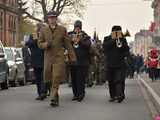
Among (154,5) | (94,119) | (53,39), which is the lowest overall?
(94,119)

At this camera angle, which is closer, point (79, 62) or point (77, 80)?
point (77, 80)

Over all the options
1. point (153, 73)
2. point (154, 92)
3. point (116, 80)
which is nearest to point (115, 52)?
point (116, 80)

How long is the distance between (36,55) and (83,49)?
4.31ft

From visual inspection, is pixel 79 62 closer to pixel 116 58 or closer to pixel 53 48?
pixel 116 58

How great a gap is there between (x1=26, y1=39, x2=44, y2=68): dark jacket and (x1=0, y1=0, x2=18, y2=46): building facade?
75.5 meters

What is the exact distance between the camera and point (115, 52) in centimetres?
1866

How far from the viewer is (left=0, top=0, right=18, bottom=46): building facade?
319 feet

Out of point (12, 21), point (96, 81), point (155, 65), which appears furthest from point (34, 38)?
point (12, 21)

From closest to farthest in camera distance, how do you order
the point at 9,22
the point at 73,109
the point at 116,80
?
the point at 73,109
the point at 116,80
the point at 9,22

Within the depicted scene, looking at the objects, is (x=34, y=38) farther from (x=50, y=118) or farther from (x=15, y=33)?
(x=15, y=33)

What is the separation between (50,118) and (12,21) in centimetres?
9086

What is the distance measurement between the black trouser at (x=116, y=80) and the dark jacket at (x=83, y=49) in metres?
0.85

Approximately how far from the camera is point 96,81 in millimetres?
31125

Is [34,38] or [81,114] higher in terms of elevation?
[34,38]
